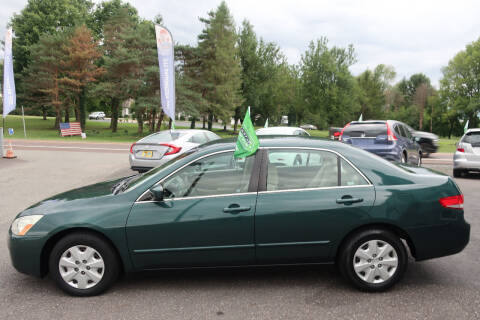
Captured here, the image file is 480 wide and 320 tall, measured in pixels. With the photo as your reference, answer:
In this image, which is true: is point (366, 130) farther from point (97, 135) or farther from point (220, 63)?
point (220, 63)

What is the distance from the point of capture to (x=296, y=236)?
11.8ft

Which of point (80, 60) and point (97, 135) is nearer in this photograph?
point (97, 135)

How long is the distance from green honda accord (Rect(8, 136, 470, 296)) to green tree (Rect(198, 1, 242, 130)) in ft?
123

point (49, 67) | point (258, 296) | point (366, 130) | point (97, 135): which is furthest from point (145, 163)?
point (49, 67)

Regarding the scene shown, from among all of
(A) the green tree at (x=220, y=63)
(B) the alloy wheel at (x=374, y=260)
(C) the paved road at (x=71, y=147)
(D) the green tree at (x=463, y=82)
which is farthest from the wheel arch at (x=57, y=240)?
(D) the green tree at (x=463, y=82)

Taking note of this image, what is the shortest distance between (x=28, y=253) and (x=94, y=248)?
623 mm

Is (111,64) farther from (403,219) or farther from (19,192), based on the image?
(403,219)

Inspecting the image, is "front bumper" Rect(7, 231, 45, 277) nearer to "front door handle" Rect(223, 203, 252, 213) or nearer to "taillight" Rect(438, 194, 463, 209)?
"front door handle" Rect(223, 203, 252, 213)

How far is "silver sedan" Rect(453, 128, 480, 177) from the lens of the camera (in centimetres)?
1077

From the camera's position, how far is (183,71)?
39812 millimetres

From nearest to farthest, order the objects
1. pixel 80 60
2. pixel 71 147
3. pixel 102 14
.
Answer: pixel 71 147 < pixel 80 60 < pixel 102 14

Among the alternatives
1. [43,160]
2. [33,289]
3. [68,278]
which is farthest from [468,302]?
[43,160]

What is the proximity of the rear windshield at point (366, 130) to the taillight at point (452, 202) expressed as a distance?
731 centimetres

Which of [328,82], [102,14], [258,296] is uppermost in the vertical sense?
[102,14]
